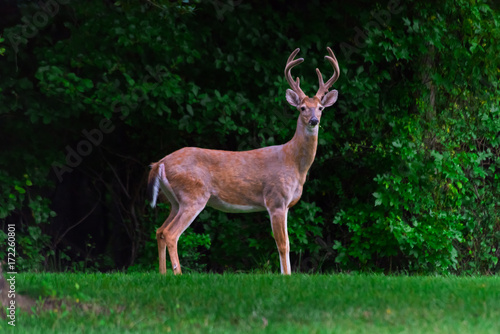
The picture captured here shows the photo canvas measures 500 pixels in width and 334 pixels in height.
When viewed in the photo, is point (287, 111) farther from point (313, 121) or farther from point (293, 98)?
point (313, 121)

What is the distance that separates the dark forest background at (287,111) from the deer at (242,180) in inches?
51.6

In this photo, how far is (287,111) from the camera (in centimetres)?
1045

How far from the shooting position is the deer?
852 cm

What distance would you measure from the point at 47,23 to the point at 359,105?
3.99m

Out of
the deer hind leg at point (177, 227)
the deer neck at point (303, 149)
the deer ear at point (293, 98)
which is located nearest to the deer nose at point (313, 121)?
the deer neck at point (303, 149)

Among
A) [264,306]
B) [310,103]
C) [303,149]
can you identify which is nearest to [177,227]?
[303,149]

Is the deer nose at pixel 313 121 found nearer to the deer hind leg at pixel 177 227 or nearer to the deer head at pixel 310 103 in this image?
the deer head at pixel 310 103

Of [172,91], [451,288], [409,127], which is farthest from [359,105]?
[451,288]

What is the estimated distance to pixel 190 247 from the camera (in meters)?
10.5

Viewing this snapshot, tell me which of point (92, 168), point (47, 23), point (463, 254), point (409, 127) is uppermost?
point (47, 23)

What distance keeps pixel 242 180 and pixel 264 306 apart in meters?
2.81

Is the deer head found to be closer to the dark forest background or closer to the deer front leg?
the deer front leg

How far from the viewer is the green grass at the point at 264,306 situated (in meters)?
5.48

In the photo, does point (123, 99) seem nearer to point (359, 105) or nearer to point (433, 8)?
point (359, 105)
